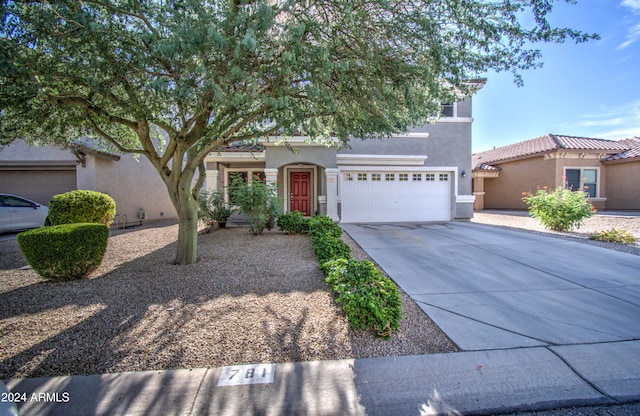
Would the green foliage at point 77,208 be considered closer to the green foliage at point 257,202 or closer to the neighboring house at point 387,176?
the neighboring house at point 387,176

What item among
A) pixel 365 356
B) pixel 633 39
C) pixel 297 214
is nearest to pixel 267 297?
pixel 365 356

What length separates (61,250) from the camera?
5.08 meters

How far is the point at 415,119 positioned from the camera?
632 centimetres

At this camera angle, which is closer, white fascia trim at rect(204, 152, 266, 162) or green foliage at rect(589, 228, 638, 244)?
green foliage at rect(589, 228, 638, 244)

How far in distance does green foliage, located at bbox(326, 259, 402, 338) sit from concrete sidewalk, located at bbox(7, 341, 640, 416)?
0.46 meters

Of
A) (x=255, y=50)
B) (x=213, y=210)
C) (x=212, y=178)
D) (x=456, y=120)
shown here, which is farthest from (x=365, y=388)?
(x=456, y=120)

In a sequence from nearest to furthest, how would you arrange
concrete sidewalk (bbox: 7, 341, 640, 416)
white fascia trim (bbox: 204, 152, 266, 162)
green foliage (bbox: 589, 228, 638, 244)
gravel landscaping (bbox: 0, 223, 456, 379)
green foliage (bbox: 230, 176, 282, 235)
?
1. concrete sidewalk (bbox: 7, 341, 640, 416)
2. gravel landscaping (bbox: 0, 223, 456, 379)
3. green foliage (bbox: 589, 228, 638, 244)
4. green foliage (bbox: 230, 176, 282, 235)
5. white fascia trim (bbox: 204, 152, 266, 162)

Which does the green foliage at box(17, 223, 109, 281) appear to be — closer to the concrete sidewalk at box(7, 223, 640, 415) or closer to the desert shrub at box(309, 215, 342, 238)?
the concrete sidewalk at box(7, 223, 640, 415)

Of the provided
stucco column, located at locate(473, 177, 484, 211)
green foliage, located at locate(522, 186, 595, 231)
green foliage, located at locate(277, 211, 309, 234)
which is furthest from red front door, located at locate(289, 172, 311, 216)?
stucco column, located at locate(473, 177, 484, 211)

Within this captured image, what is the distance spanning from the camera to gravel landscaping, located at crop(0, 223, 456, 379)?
3.10m

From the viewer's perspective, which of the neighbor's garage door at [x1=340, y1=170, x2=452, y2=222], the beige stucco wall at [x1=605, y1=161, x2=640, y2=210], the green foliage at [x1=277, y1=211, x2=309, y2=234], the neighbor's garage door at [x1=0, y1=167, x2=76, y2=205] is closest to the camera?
the green foliage at [x1=277, y1=211, x2=309, y2=234]

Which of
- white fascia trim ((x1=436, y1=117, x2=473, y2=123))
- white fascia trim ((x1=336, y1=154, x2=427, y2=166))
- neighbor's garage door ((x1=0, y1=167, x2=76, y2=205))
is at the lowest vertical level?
neighbor's garage door ((x1=0, y1=167, x2=76, y2=205))

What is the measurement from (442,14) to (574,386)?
492cm

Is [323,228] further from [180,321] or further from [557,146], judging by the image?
[557,146]
